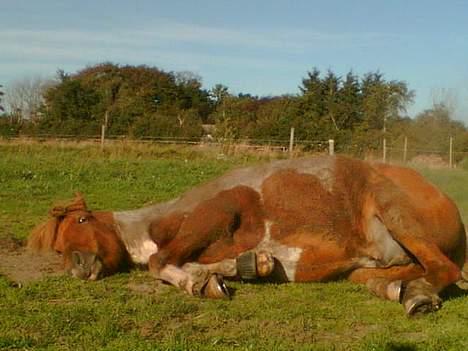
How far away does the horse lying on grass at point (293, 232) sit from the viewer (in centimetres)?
615

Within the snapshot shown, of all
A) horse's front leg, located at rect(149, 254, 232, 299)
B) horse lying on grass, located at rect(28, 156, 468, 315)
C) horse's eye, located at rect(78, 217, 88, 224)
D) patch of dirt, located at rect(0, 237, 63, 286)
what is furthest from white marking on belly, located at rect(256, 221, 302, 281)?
patch of dirt, located at rect(0, 237, 63, 286)

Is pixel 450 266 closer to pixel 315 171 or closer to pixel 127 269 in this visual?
pixel 315 171

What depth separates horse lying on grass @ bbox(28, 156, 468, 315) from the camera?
615cm

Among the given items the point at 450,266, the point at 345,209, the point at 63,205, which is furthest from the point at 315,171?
the point at 63,205

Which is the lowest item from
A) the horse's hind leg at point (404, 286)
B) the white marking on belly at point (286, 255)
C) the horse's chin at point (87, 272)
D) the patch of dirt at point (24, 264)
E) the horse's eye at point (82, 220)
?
the patch of dirt at point (24, 264)

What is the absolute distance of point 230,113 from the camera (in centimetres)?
5100

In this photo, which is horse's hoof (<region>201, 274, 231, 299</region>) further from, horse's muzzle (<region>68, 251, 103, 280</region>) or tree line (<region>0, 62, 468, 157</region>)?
tree line (<region>0, 62, 468, 157</region>)

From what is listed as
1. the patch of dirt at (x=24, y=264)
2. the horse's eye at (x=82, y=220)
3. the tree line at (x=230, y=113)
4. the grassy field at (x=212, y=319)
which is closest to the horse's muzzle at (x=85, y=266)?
the grassy field at (x=212, y=319)

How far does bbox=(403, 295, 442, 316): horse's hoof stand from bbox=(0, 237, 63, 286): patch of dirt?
3.41 meters

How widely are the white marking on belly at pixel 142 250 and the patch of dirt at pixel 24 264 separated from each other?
2.43ft

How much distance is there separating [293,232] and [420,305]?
1559 mm

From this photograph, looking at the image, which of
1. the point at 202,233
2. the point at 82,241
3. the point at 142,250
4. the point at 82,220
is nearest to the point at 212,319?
the point at 202,233

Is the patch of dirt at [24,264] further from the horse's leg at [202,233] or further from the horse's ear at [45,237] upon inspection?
the horse's leg at [202,233]

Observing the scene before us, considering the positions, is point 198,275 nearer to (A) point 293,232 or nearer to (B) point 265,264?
(B) point 265,264
